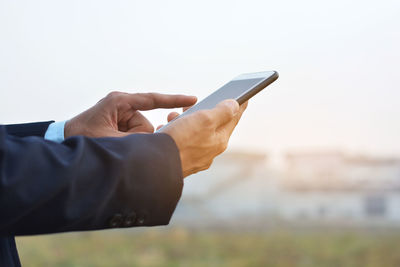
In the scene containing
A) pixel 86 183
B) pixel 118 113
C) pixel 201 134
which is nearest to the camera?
pixel 86 183

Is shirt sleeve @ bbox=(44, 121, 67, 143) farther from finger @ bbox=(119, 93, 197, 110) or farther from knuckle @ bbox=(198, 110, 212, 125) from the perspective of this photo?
knuckle @ bbox=(198, 110, 212, 125)

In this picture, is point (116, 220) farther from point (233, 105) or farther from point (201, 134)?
point (233, 105)

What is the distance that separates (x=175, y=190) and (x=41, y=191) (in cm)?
24

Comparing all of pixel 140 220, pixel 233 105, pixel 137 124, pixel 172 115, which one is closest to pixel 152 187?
pixel 140 220

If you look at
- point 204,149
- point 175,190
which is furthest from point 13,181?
point 204,149

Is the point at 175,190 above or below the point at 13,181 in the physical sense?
below

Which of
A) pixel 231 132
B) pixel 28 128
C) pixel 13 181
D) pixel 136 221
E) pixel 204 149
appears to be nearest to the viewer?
pixel 13 181

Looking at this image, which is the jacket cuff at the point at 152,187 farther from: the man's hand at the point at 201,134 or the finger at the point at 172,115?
the finger at the point at 172,115

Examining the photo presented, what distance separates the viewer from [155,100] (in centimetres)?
151

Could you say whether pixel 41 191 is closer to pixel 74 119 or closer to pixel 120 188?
pixel 120 188

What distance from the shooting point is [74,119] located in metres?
1.54

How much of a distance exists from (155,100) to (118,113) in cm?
13

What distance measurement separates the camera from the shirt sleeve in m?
1.43

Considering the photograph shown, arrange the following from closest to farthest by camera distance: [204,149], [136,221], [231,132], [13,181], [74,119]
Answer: [13,181]
[136,221]
[204,149]
[231,132]
[74,119]
